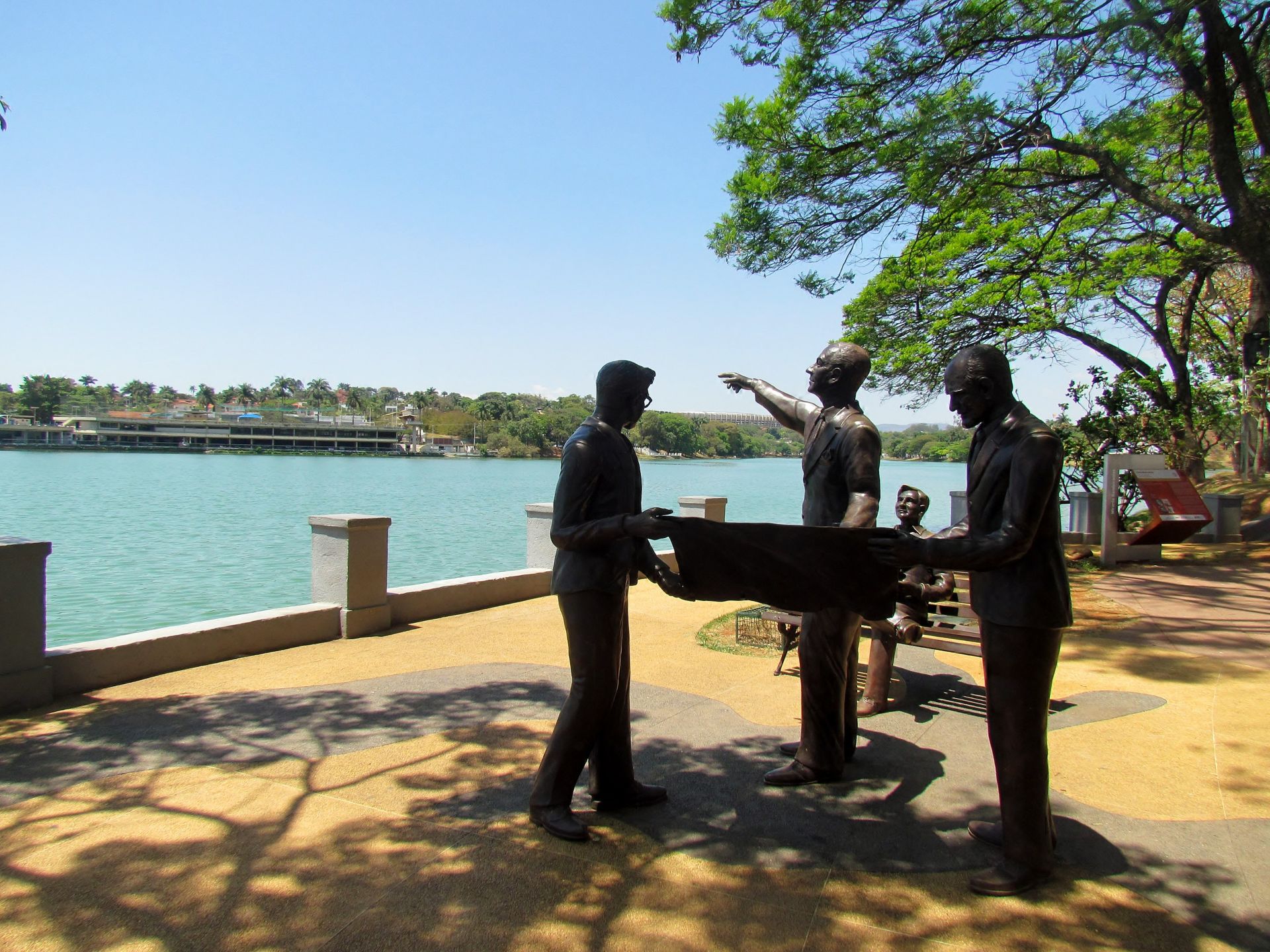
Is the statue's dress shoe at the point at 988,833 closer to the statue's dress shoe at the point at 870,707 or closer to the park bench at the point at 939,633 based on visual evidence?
the statue's dress shoe at the point at 870,707

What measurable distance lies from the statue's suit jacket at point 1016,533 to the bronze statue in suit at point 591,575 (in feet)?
4.12

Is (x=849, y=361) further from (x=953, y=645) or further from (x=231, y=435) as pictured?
(x=231, y=435)

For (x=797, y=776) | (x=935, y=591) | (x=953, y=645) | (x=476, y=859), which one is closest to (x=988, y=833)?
(x=797, y=776)

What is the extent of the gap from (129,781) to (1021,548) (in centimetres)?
433

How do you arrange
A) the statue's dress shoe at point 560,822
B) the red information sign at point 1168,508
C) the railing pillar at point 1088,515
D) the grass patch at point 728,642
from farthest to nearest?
the railing pillar at point 1088,515
the red information sign at point 1168,508
the grass patch at point 728,642
the statue's dress shoe at point 560,822

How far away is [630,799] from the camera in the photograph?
403cm

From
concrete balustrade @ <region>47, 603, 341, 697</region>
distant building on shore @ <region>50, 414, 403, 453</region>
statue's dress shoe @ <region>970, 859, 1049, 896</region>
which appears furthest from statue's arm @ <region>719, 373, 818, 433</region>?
distant building on shore @ <region>50, 414, 403, 453</region>

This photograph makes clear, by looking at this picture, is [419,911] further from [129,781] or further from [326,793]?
[129,781]

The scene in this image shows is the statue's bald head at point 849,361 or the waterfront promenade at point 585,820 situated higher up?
the statue's bald head at point 849,361

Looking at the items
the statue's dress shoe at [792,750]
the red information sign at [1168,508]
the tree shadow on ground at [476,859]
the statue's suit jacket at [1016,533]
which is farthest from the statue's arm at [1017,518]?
the red information sign at [1168,508]

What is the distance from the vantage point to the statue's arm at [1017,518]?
3.12 metres

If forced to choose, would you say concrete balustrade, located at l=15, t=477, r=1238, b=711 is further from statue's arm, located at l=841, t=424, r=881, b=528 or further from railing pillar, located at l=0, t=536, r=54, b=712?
statue's arm, located at l=841, t=424, r=881, b=528

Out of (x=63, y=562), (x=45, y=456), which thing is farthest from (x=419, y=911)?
(x=45, y=456)

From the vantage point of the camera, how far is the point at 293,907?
10.1 ft
